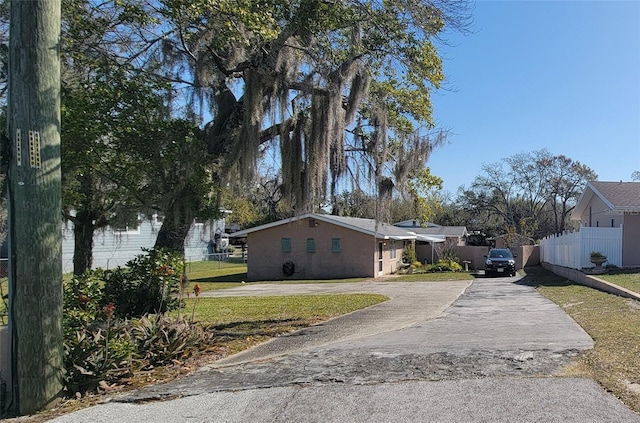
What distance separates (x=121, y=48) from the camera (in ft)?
37.2

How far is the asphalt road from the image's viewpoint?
15.3 ft

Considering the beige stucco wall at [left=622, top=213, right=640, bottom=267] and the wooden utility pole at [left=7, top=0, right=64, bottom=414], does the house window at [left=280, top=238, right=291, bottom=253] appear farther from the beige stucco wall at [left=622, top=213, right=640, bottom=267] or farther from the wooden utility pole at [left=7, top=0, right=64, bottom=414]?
the wooden utility pole at [left=7, top=0, right=64, bottom=414]

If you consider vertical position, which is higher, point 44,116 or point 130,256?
point 44,116

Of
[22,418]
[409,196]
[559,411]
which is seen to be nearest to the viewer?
[559,411]

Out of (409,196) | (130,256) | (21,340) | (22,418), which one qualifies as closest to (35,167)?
(21,340)

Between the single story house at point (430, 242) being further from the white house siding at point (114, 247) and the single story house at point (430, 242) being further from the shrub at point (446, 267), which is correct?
the white house siding at point (114, 247)

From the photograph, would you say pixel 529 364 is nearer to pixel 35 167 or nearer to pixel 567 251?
pixel 35 167

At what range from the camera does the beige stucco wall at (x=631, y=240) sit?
2066 cm

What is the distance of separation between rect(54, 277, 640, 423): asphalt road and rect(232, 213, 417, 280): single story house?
20.0m

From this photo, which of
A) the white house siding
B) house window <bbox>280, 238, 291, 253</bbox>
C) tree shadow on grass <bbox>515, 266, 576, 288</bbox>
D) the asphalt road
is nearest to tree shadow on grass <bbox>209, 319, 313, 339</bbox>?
the asphalt road

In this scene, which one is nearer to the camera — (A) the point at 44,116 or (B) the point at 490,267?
(A) the point at 44,116

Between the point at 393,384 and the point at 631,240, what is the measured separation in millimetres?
19510

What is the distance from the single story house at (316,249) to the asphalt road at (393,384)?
20.0 m

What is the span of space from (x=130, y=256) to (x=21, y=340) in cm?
2551
